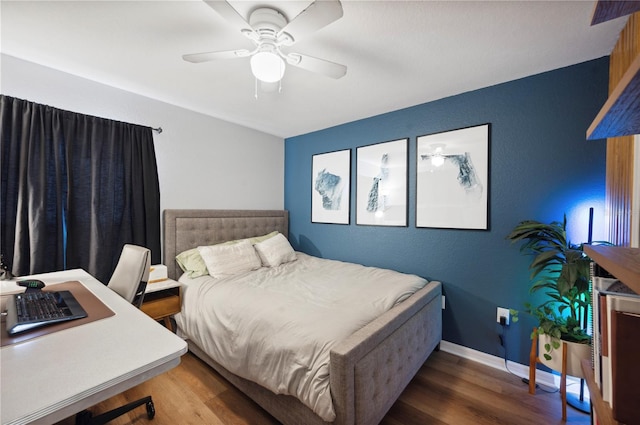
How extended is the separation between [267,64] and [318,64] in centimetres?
32

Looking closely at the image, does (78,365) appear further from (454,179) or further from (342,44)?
(454,179)

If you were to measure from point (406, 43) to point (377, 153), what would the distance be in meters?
1.37

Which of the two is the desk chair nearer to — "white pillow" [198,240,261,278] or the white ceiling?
"white pillow" [198,240,261,278]

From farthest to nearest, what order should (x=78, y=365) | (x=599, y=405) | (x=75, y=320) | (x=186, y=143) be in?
(x=186, y=143)
(x=75, y=320)
(x=78, y=365)
(x=599, y=405)

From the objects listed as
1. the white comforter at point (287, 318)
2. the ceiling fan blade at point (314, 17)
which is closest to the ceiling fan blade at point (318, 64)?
the ceiling fan blade at point (314, 17)

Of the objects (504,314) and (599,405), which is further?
(504,314)

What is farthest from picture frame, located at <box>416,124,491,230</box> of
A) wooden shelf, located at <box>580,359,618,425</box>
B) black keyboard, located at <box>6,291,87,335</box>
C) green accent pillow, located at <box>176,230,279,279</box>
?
black keyboard, located at <box>6,291,87,335</box>

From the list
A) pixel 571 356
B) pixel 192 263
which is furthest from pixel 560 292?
pixel 192 263

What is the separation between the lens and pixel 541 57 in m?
1.89

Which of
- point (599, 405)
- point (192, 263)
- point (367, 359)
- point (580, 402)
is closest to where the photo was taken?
point (599, 405)

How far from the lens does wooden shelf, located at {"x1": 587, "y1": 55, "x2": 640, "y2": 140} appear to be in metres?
0.42

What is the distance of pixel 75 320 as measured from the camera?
1.17m

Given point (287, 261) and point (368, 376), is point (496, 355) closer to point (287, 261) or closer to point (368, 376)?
point (368, 376)

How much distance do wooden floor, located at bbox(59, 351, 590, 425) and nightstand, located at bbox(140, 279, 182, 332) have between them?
1.55ft
